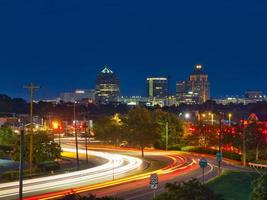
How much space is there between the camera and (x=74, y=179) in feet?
163

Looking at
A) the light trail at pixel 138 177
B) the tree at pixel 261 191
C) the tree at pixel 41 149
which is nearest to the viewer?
the tree at pixel 261 191

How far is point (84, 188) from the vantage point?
4347cm

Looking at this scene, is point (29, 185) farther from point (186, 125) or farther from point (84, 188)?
point (186, 125)

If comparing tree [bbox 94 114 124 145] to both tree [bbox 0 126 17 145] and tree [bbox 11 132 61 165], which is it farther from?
tree [bbox 11 132 61 165]

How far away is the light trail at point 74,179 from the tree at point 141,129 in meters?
12.0

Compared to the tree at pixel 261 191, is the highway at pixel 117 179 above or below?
below

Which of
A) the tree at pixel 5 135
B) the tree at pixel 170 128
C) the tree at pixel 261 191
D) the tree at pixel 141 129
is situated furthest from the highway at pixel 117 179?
the tree at pixel 5 135

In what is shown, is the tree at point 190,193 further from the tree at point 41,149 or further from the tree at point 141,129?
the tree at point 141,129

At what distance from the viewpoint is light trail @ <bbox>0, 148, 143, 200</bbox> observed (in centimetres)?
4206

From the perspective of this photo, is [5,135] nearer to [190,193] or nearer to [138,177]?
[138,177]

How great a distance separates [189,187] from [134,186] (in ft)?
91.3

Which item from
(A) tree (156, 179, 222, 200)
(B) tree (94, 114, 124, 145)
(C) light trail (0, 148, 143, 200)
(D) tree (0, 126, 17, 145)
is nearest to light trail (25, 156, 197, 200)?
(C) light trail (0, 148, 143, 200)

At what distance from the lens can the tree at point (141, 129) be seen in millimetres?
80625

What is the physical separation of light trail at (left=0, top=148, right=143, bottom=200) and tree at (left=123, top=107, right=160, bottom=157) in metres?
12.0
